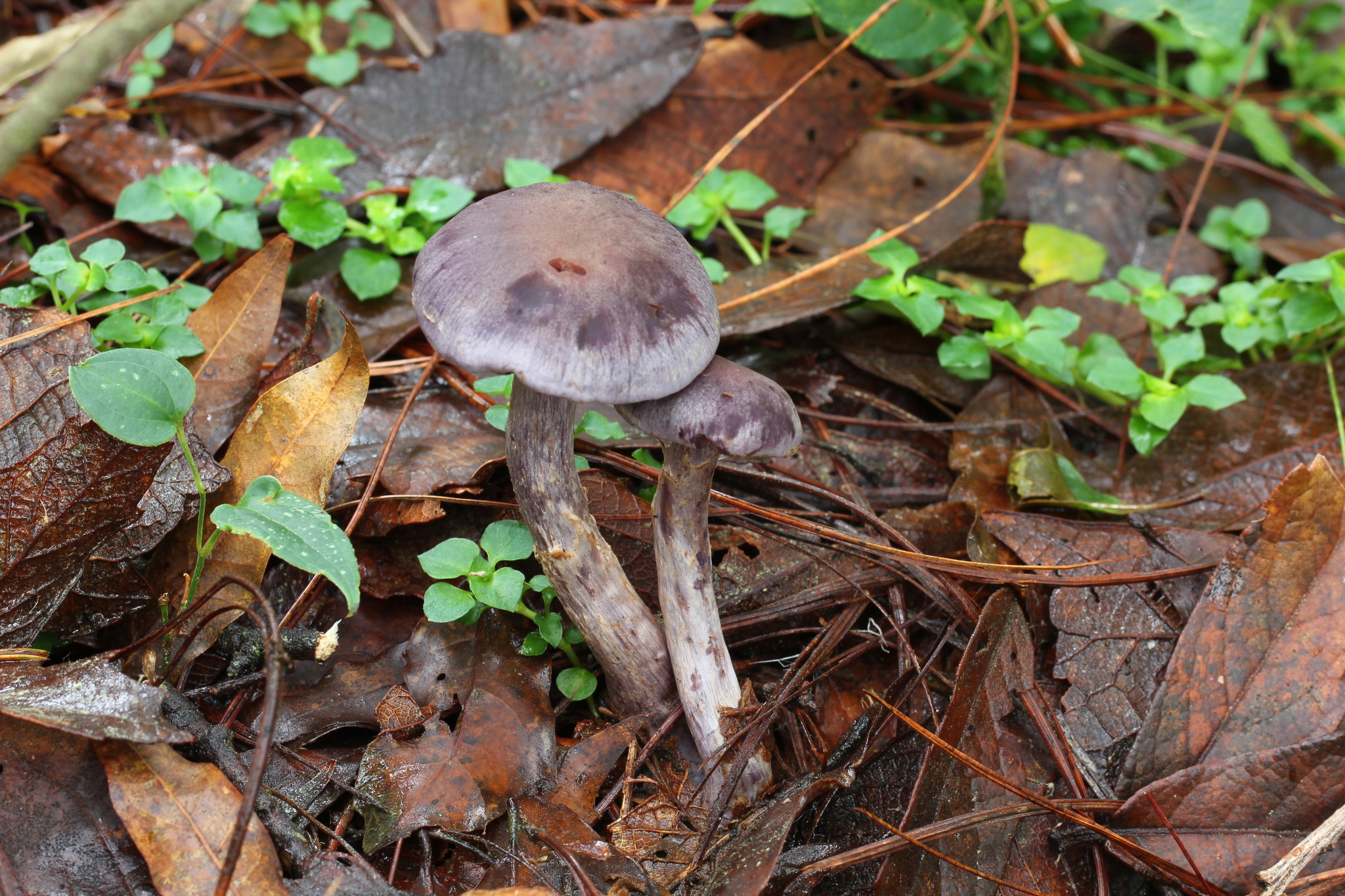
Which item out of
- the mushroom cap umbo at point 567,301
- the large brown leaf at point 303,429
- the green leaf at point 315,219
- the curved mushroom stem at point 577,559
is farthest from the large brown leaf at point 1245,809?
the green leaf at point 315,219

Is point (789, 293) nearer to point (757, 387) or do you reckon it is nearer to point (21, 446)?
point (757, 387)

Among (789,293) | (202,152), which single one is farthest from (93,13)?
(789,293)

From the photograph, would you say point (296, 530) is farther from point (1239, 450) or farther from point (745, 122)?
point (1239, 450)

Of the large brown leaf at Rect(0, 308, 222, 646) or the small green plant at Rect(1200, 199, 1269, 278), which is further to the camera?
the small green plant at Rect(1200, 199, 1269, 278)

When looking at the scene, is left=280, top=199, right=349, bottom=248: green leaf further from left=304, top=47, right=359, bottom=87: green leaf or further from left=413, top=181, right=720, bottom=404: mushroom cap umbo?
left=413, top=181, right=720, bottom=404: mushroom cap umbo

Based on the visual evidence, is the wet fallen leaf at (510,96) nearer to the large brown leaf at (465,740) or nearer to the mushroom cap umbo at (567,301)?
the mushroom cap umbo at (567,301)

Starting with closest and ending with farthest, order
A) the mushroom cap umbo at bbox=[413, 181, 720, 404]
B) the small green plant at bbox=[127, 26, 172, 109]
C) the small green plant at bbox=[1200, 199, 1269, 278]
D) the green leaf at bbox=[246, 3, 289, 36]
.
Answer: the mushroom cap umbo at bbox=[413, 181, 720, 404] < the small green plant at bbox=[127, 26, 172, 109] < the green leaf at bbox=[246, 3, 289, 36] < the small green plant at bbox=[1200, 199, 1269, 278]

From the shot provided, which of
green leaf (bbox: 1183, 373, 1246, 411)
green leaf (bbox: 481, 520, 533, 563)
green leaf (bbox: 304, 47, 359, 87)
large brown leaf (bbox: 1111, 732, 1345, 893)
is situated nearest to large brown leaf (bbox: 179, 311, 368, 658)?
green leaf (bbox: 481, 520, 533, 563)
